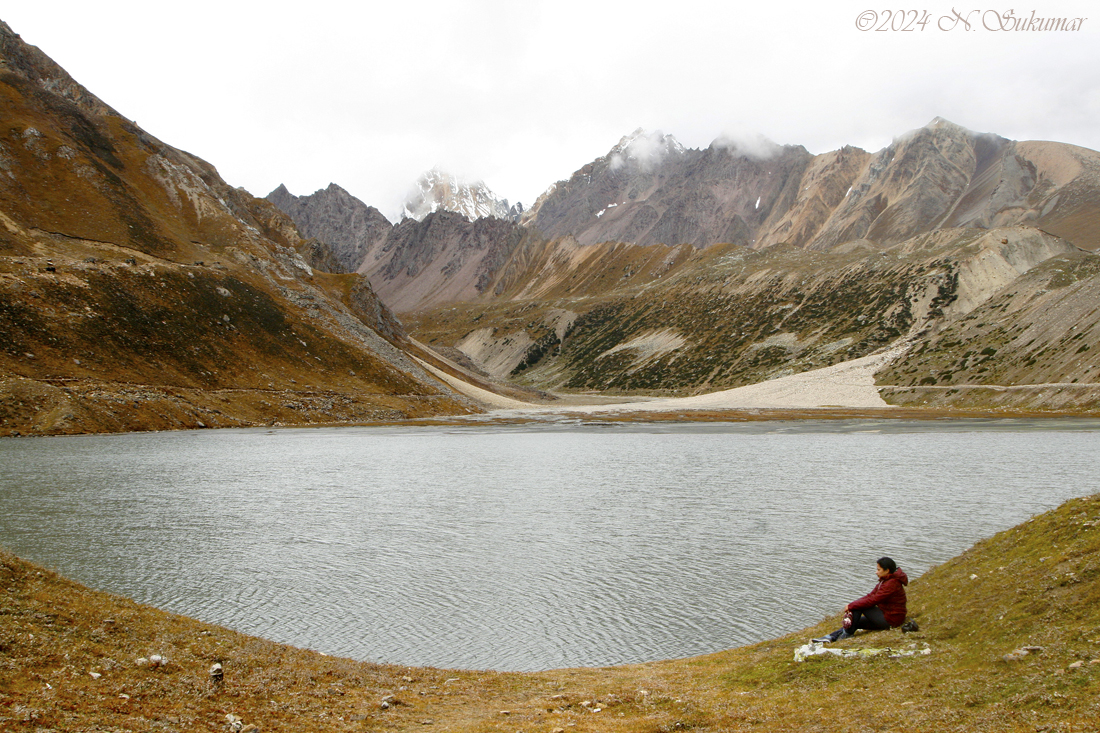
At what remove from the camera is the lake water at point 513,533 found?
23672 mm

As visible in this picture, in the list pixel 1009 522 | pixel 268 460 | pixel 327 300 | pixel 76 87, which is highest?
pixel 76 87

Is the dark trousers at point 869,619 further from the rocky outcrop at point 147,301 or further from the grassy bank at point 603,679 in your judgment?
the rocky outcrop at point 147,301

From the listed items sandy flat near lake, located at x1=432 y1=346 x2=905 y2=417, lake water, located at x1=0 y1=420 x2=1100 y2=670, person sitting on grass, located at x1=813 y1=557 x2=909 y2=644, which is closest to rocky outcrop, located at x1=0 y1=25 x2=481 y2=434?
lake water, located at x1=0 y1=420 x2=1100 y2=670

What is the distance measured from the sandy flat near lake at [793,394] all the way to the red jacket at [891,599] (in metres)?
135

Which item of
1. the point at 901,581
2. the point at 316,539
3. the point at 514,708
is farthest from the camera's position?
the point at 316,539

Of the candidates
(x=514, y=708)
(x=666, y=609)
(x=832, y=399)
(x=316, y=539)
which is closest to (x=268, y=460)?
(x=316, y=539)

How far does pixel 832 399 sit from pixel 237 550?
14670 cm

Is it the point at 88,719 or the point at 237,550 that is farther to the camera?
the point at 237,550

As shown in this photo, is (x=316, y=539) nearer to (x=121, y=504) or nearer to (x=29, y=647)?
(x=121, y=504)

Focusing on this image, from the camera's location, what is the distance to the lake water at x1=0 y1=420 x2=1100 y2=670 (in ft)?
77.7

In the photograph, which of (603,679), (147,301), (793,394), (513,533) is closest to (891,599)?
(603,679)

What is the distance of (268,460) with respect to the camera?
224 ft

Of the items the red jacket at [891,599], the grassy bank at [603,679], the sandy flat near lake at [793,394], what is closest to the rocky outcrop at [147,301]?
the sandy flat near lake at [793,394]

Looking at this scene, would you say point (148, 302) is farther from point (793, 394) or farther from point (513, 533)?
point (793, 394)
